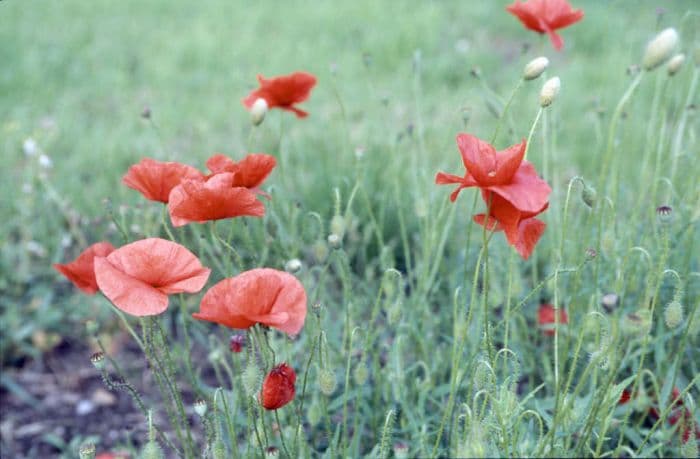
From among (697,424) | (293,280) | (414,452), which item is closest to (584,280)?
(697,424)

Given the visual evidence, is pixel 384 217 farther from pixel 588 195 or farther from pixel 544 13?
pixel 588 195

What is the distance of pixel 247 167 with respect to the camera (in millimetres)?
1401

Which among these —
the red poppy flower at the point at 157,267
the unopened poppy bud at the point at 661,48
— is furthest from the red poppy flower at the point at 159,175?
the unopened poppy bud at the point at 661,48

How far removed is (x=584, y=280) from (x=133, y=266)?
1118 mm

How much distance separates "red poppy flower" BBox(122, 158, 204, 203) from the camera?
1.38m

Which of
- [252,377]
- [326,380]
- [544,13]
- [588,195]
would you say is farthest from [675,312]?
[544,13]

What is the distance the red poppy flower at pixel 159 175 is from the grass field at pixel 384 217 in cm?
14

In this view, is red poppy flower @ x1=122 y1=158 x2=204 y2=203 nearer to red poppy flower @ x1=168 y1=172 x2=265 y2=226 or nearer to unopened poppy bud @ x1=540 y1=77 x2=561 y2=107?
red poppy flower @ x1=168 y1=172 x2=265 y2=226

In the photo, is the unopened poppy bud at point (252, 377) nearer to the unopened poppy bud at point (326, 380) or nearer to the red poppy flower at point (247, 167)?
the unopened poppy bud at point (326, 380)

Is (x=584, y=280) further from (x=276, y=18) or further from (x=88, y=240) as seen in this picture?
(x=276, y=18)

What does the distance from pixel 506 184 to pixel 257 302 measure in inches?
15.9

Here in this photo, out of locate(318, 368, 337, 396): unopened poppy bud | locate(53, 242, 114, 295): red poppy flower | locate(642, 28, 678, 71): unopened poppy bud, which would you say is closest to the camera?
locate(642, 28, 678, 71): unopened poppy bud

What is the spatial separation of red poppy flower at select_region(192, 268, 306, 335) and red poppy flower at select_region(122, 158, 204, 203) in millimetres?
265

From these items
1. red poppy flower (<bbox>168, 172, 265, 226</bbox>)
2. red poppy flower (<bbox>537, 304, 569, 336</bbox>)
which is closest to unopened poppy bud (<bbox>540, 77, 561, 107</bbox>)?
red poppy flower (<bbox>168, 172, 265, 226</bbox>)
